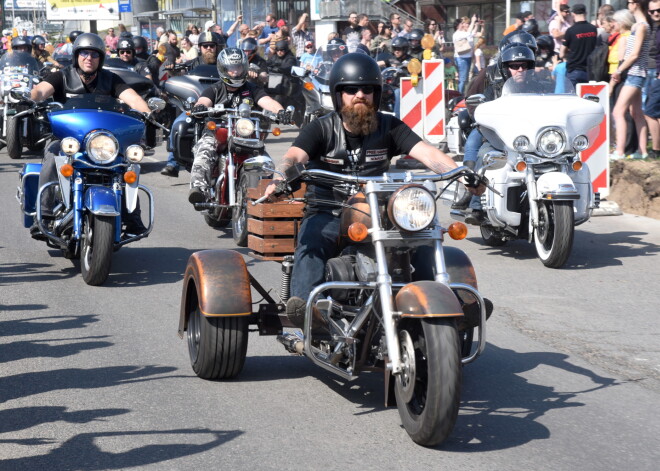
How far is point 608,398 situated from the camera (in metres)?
5.73

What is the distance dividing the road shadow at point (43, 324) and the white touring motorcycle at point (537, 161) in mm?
3857

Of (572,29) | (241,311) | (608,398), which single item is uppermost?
(572,29)

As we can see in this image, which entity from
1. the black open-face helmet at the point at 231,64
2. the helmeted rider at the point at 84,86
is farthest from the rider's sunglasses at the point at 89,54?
the black open-face helmet at the point at 231,64

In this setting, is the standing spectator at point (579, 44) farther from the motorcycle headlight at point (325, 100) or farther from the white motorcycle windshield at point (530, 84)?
the motorcycle headlight at point (325, 100)

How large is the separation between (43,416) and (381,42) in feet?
58.1

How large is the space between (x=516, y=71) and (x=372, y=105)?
4.74m

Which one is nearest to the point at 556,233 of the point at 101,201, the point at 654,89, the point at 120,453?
the point at 101,201

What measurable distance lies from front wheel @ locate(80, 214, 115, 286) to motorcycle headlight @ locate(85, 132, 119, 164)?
480 mm

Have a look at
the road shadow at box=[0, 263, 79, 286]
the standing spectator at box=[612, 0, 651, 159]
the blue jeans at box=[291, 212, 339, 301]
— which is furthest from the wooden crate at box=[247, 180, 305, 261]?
the standing spectator at box=[612, 0, 651, 159]

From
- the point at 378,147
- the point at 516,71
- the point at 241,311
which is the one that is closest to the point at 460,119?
the point at 516,71

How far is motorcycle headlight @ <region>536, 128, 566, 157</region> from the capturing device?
32.0 feet

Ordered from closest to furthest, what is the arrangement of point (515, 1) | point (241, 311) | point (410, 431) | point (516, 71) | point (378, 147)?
point (410, 431), point (241, 311), point (378, 147), point (516, 71), point (515, 1)

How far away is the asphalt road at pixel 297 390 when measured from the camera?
481 centimetres

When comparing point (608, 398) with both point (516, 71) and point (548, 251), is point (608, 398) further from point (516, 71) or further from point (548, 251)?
point (516, 71)
